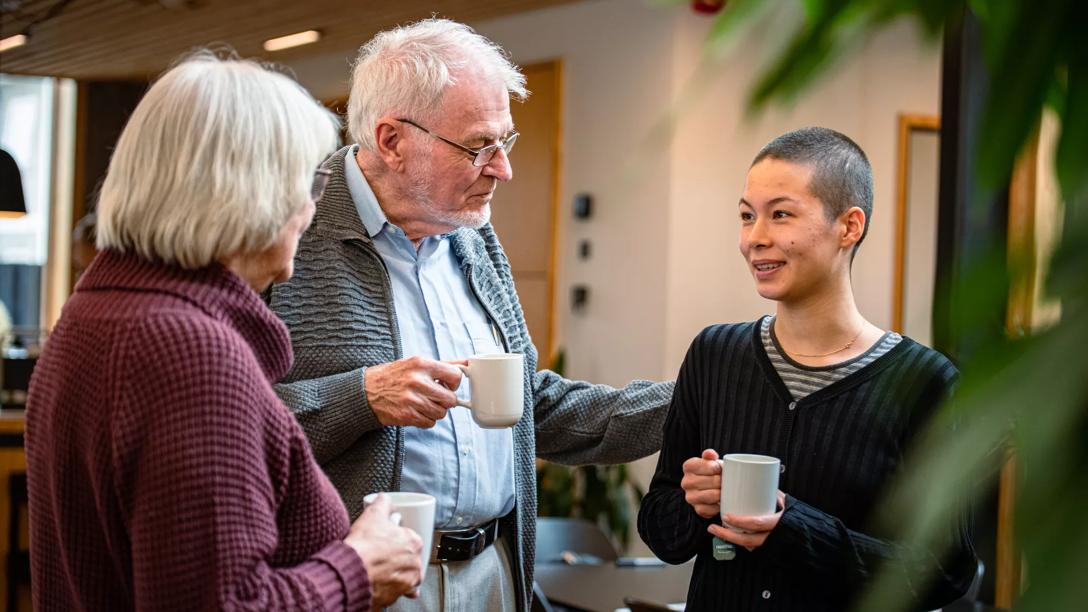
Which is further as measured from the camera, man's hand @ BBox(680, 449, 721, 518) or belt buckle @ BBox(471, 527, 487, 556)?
belt buckle @ BBox(471, 527, 487, 556)

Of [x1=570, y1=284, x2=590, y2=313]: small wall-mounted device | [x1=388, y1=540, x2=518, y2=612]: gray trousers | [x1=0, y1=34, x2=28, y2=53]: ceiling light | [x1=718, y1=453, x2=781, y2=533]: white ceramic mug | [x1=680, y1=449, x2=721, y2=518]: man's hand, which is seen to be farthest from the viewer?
[x1=0, y1=34, x2=28, y2=53]: ceiling light

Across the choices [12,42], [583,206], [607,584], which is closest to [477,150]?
[607,584]

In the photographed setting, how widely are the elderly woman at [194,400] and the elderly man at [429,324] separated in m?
0.45

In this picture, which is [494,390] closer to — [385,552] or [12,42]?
[385,552]

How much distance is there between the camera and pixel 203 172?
3.95 feet

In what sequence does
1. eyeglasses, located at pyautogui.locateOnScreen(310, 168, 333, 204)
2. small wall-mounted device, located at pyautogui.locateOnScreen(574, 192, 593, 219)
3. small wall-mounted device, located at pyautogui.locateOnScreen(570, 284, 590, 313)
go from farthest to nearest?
1. small wall-mounted device, located at pyautogui.locateOnScreen(570, 284, 590, 313)
2. small wall-mounted device, located at pyautogui.locateOnScreen(574, 192, 593, 219)
3. eyeglasses, located at pyautogui.locateOnScreen(310, 168, 333, 204)

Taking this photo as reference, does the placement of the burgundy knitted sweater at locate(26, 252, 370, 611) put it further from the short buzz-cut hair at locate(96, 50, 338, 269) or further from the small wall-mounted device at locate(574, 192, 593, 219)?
the small wall-mounted device at locate(574, 192, 593, 219)

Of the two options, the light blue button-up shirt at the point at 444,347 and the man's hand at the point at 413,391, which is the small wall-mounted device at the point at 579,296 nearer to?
the light blue button-up shirt at the point at 444,347

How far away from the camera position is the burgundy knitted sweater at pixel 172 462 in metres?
1.11

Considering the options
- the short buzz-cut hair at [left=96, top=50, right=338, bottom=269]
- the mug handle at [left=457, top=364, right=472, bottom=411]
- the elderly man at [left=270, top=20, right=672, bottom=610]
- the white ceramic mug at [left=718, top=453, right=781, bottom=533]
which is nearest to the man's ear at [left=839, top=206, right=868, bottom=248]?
the white ceramic mug at [left=718, top=453, right=781, bottom=533]

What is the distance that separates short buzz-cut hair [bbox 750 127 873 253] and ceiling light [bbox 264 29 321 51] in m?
6.70

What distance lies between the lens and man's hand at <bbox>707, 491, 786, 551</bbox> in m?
1.55

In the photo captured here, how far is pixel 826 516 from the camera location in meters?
1.60

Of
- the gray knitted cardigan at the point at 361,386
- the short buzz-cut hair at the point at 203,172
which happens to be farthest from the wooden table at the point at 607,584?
the short buzz-cut hair at the point at 203,172
